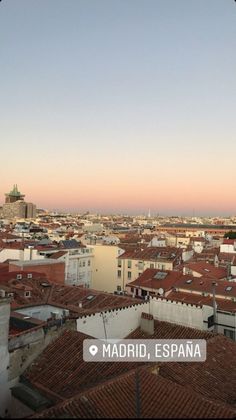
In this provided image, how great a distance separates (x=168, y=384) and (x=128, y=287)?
27.0m

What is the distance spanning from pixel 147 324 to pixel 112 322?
1.63 m

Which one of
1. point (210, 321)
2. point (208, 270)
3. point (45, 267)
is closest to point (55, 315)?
point (210, 321)

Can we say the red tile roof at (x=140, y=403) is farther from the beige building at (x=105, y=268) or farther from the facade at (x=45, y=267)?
the beige building at (x=105, y=268)

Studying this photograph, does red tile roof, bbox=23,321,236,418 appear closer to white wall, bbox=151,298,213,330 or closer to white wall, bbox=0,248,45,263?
white wall, bbox=151,298,213,330

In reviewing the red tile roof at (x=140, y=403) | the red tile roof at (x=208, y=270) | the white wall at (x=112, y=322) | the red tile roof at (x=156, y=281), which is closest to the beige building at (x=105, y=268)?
the red tile roof at (x=156, y=281)

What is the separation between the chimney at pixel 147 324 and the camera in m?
15.3

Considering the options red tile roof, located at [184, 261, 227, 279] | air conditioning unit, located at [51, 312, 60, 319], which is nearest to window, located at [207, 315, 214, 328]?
air conditioning unit, located at [51, 312, 60, 319]

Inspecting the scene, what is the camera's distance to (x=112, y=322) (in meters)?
14.7

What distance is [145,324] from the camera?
51.3ft

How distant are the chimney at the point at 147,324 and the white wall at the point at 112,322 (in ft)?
0.83

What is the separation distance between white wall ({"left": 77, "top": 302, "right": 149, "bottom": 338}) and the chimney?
9.9 inches

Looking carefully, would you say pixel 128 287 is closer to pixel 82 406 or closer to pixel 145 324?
pixel 145 324

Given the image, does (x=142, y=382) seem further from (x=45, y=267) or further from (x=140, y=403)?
(x=45, y=267)

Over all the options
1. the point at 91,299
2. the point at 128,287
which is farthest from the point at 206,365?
the point at 128,287
